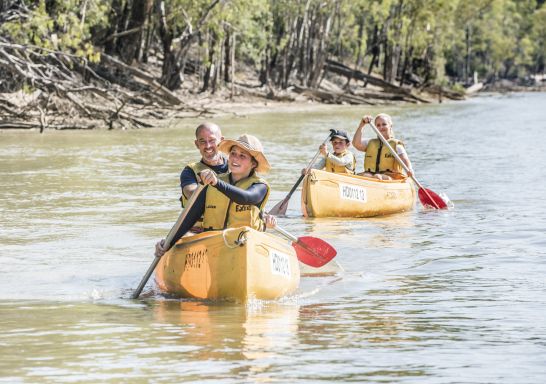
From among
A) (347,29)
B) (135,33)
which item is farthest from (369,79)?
(135,33)

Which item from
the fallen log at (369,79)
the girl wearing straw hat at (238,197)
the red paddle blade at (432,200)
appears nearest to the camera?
the girl wearing straw hat at (238,197)

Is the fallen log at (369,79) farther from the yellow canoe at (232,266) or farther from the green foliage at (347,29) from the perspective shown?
the yellow canoe at (232,266)

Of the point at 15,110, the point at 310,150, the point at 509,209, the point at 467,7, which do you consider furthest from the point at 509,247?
the point at 467,7

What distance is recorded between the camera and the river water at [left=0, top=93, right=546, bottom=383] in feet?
21.5

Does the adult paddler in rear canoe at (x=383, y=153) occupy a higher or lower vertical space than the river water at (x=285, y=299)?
higher

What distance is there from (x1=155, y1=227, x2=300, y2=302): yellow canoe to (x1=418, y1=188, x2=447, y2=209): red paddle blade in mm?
7012

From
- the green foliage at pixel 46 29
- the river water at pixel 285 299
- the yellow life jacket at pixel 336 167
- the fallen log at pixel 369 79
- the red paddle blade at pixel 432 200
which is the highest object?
the fallen log at pixel 369 79

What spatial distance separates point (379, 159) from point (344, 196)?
4.90 feet

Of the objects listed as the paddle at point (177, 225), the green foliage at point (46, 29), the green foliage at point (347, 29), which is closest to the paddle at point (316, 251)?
the paddle at point (177, 225)

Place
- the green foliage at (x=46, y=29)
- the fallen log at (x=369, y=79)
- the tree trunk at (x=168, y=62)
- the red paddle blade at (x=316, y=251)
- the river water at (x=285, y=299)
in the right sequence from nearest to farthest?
the river water at (x=285, y=299) → the red paddle blade at (x=316, y=251) → the green foliage at (x=46, y=29) → the tree trunk at (x=168, y=62) → the fallen log at (x=369, y=79)

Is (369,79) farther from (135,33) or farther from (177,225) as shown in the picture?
(177,225)

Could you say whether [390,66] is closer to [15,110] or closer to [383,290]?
[15,110]

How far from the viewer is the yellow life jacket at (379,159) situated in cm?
1555

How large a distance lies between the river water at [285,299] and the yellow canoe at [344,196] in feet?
0.66
